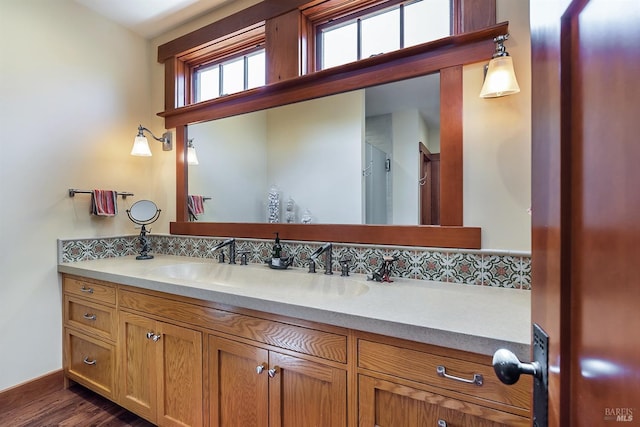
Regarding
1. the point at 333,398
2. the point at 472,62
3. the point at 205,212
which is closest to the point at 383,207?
the point at 472,62

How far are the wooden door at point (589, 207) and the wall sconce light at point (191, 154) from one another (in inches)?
87.8

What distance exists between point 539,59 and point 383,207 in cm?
108

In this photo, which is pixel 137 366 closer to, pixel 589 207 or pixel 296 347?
pixel 296 347

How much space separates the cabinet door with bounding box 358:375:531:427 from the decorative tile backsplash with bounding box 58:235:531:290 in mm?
613

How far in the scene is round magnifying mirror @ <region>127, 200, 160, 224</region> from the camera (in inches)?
89.0

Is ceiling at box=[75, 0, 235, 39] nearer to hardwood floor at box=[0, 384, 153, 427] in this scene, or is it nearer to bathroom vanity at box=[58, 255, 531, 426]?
bathroom vanity at box=[58, 255, 531, 426]

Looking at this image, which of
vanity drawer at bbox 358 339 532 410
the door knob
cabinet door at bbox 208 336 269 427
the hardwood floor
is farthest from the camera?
the hardwood floor

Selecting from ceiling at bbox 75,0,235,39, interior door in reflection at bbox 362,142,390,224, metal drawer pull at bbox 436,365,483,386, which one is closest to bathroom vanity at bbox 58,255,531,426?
metal drawer pull at bbox 436,365,483,386

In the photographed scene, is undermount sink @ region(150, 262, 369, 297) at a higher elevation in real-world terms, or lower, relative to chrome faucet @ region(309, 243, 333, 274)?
lower

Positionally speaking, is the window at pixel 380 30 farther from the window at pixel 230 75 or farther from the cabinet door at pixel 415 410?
the cabinet door at pixel 415 410

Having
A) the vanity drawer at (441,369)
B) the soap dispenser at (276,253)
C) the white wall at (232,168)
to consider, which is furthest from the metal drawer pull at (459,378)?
the white wall at (232,168)

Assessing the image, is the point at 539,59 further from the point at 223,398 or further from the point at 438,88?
the point at 223,398

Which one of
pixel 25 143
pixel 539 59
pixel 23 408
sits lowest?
pixel 23 408

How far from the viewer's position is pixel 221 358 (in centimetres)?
128
